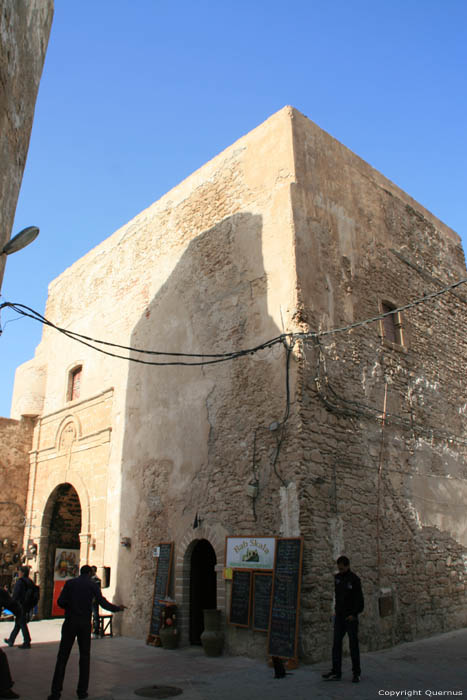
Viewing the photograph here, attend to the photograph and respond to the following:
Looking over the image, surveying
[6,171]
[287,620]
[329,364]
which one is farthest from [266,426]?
[6,171]

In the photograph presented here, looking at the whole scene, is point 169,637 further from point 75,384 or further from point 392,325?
point 75,384

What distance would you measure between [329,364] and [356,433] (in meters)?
1.22

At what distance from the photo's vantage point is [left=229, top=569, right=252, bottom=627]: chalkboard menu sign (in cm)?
817

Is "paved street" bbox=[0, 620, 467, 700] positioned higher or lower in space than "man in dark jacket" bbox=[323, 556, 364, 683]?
lower

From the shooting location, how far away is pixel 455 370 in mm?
12375

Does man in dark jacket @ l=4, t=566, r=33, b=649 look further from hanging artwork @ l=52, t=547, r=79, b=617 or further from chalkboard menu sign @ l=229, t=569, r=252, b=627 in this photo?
hanging artwork @ l=52, t=547, r=79, b=617

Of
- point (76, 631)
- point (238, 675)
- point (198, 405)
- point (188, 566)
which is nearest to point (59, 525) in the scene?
point (188, 566)

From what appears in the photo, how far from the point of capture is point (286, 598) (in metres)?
7.66

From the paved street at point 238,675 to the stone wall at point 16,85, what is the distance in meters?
4.94

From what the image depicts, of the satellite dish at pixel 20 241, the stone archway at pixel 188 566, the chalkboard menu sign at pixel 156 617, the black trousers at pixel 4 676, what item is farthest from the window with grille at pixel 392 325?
the black trousers at pixel 4 676

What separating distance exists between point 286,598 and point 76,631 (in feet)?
9.93

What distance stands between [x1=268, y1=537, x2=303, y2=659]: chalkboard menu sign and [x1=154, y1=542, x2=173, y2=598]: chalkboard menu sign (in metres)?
2.55

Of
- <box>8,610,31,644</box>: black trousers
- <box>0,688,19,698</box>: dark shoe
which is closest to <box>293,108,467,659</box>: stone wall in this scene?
<box>0,688,19,698</box>: dark shoe

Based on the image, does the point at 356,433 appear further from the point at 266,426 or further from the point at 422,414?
the point at 422,414
